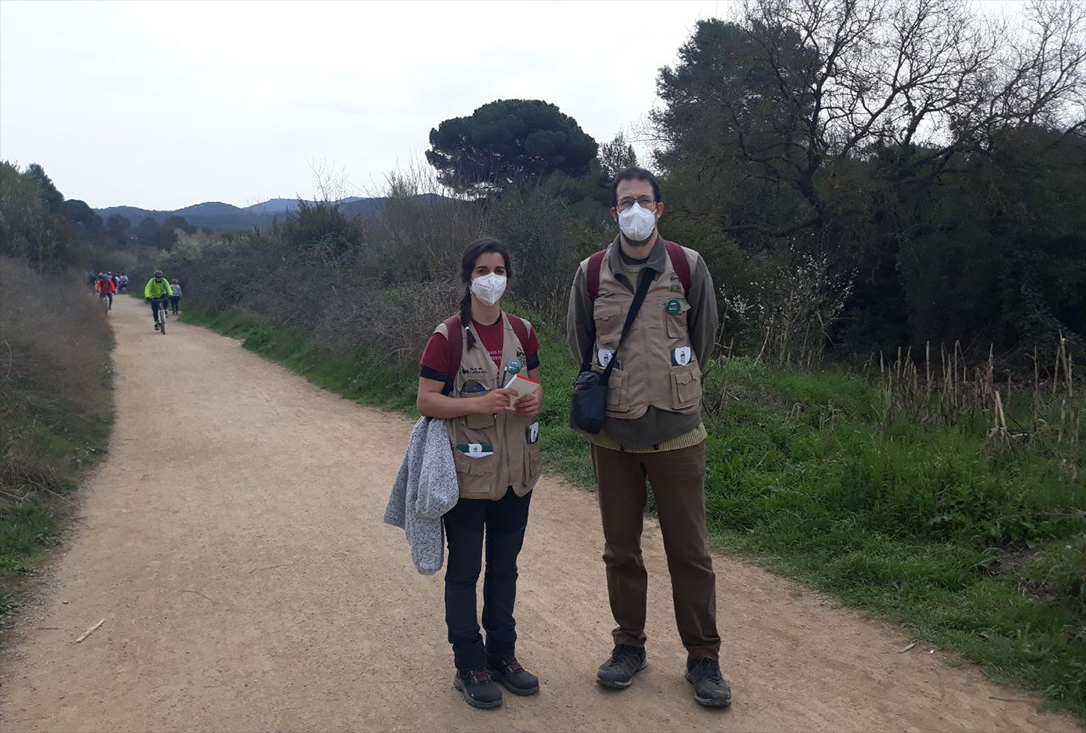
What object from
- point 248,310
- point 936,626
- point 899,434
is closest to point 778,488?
point 899,434

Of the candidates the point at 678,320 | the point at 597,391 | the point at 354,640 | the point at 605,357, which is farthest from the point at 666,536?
the point at 354,640

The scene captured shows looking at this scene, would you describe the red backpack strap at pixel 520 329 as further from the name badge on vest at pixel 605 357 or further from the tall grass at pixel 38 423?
the tall grass at pixel 38 423

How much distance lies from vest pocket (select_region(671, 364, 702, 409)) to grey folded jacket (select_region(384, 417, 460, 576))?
939 millimetres

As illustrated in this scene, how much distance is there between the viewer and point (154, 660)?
13.8 ft

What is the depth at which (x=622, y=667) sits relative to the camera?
3756 millimetres

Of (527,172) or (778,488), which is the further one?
(527,172)

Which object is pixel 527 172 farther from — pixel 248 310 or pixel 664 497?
pixel 664 497

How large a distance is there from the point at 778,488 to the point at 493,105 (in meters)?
27.3

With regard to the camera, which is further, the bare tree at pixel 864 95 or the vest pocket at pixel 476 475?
the bare tree at pixel 864 95

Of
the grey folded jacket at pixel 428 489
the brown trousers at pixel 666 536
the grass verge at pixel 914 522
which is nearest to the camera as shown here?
the grey folded jacket at pixel 428 489

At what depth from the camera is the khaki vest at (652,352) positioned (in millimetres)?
3488

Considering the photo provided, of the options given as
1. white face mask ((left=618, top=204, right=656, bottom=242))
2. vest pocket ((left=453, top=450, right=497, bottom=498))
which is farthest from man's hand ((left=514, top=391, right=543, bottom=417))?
white face mask ((left=618, top=204, right=656, bottom=242))

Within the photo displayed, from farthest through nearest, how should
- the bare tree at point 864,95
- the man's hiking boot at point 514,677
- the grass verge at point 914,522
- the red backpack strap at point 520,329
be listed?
the bare tree at point 864,95 < the grass verge at point 914,522 < the red backpack strap at point 520,329 < the man's hiking boot at point 514,677

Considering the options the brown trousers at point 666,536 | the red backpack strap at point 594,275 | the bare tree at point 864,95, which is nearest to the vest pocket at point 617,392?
the brown trousers at point 666,536
